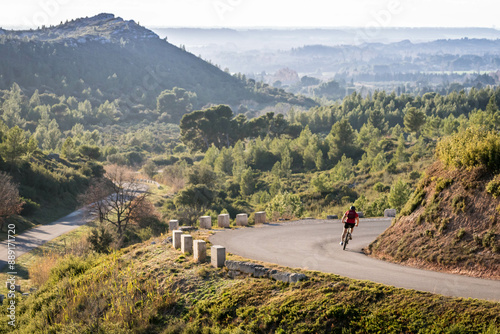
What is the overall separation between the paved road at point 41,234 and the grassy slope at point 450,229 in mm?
26359

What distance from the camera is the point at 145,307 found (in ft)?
56.8

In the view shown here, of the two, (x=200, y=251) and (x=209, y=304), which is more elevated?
(x=200, y=251)

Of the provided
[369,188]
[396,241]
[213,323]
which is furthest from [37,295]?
[369,188]

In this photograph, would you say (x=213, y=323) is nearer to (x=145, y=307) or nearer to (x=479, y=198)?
(x=145, y=307)

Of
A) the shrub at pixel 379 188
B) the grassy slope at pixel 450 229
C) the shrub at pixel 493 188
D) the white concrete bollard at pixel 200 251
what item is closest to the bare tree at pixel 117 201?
the shrub at pixel 379 188

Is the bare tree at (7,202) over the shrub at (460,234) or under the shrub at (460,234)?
under

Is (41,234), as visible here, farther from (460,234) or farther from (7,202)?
(460,234)

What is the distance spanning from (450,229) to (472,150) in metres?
2.94

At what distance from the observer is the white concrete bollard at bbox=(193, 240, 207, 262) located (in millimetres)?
19422

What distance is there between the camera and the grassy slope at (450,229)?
15.2 m

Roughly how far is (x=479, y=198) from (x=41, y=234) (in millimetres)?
43922

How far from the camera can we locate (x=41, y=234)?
49.9 meters

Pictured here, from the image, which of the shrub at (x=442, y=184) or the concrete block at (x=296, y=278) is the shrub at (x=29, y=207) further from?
the shrub at (x=442, y=184)

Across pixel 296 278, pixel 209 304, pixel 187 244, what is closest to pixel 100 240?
pixel 187 244
